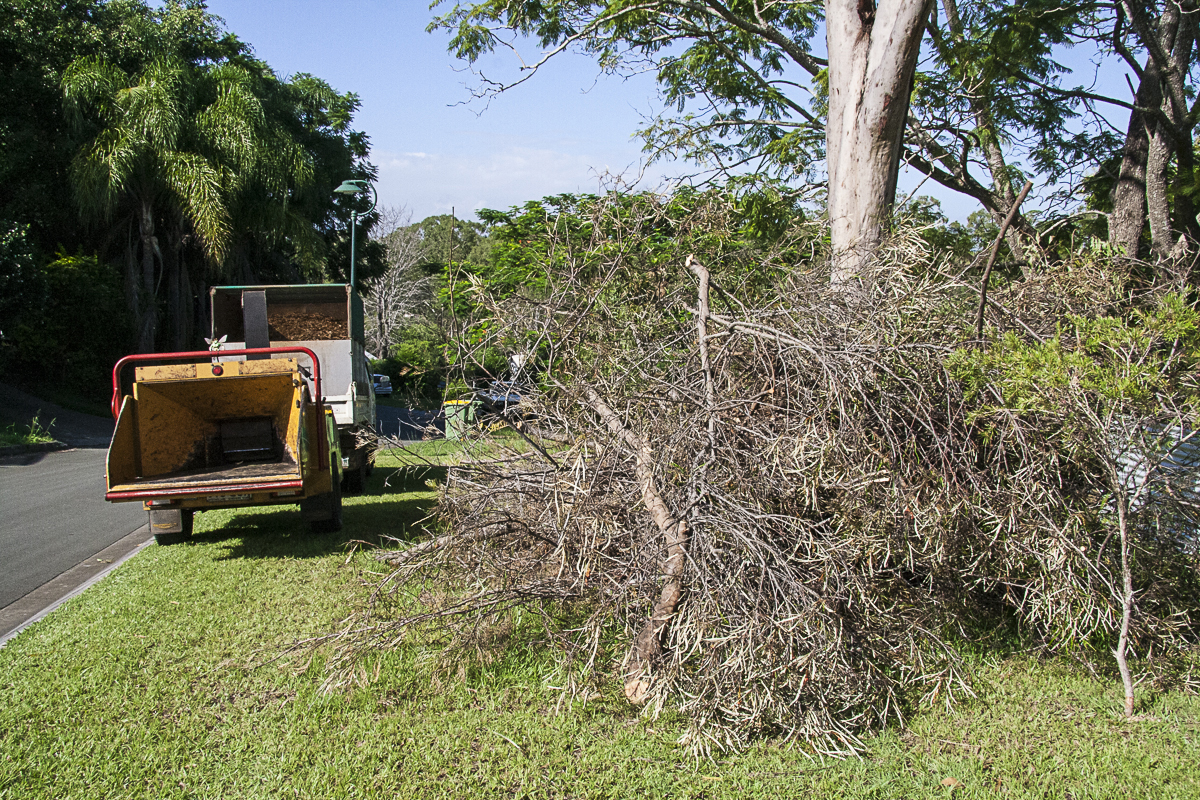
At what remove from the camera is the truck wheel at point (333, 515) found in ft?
26.8

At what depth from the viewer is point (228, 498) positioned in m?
7.23

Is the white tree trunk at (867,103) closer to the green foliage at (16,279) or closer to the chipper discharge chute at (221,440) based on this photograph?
the chipper discharge chute at (221,440)

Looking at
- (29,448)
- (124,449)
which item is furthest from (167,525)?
(29,448)

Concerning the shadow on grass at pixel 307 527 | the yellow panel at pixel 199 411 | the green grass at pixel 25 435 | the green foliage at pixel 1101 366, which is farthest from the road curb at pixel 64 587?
the green grass at pixel 25 435

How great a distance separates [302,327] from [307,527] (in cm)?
344

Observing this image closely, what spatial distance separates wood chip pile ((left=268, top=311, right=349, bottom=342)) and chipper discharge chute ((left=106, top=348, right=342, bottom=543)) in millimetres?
2748

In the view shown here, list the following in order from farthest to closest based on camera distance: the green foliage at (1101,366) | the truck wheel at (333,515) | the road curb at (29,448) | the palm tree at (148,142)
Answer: the palm tree at (148,142)
the road curb at (29,448)
the truck wheel at (333,515)
the green foliage at (1101,366)

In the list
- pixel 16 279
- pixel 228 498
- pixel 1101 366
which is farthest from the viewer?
pixel 16 279

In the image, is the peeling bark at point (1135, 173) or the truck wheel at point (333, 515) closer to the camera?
the truck wheel at point (333, 515)

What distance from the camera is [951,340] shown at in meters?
4.95

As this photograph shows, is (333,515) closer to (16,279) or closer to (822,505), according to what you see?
(822,505)

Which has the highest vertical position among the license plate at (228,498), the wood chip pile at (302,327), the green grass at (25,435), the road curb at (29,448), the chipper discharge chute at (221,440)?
the wood chip pile at (302,327)

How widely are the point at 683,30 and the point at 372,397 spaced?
281 inches

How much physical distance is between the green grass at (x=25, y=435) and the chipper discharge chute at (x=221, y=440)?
10.0m
